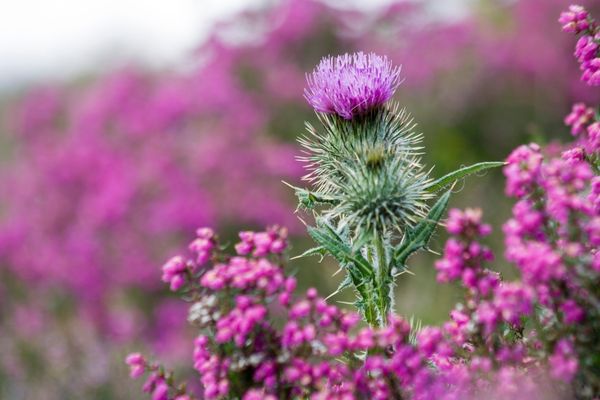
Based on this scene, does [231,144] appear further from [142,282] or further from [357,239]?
[357,239]

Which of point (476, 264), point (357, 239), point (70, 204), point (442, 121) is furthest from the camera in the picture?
point (442, 121)

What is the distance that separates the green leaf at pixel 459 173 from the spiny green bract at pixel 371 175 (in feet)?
0.17

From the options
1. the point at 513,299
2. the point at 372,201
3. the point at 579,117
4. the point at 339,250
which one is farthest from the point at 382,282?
the point at 579,117

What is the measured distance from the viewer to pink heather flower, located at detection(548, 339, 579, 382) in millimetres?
2100

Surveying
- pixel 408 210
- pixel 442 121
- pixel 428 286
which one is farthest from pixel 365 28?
pixel 408 210

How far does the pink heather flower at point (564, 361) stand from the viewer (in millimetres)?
2100

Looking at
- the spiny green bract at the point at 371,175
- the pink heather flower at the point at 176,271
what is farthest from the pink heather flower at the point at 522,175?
the pink heather flower at the point at 176,271

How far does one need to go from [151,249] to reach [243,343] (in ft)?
22.8

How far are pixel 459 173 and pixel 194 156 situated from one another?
21.8 feet

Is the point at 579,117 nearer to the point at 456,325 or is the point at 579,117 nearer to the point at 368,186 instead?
the point at 368,186

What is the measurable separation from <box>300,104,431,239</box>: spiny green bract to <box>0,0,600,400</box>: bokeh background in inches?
176

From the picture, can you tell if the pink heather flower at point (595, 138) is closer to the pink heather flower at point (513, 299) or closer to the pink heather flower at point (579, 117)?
the pink heather flower at point (579, 117)

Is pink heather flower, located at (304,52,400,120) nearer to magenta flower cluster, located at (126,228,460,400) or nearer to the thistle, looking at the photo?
the thistle

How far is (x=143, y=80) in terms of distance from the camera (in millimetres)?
11203
